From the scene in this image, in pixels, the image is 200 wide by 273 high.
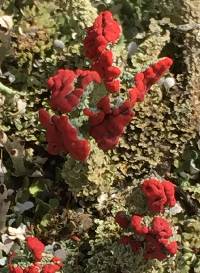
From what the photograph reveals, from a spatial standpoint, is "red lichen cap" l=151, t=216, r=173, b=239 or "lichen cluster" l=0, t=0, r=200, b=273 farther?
"lichen cluster" l=0, t=0, r=200, b=273

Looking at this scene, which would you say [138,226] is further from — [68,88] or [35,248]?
[68,88]

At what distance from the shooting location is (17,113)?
9.71 ft

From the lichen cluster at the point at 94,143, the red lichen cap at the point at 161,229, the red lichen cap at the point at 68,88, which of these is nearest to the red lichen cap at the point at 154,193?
the red lichen cap at the point at 161,229

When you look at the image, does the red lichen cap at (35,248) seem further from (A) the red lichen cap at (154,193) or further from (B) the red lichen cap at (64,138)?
(A) the red lichen cap at (154,193)

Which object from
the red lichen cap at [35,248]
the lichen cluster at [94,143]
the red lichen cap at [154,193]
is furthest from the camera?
the lichen cluster at [94,143]

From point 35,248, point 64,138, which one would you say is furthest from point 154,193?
point 35,248

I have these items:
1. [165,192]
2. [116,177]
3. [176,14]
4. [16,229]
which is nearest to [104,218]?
[116,177]

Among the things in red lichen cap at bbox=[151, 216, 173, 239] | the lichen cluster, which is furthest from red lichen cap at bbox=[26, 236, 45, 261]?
red lichen cap at bbox=[151, 216, 173, 239]

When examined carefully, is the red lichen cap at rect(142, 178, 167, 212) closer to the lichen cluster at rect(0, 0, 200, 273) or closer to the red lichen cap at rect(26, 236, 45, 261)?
the lichen cluster at rect(0, 0, 200, 273)

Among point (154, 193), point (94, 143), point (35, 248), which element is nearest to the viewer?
point (154, 193)

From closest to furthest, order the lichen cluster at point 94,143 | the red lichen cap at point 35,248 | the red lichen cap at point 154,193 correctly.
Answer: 1. the red lichen cap at point 154,193
2. the red lichen cap at point 35,248
3. the lichen cluster at point 94,143

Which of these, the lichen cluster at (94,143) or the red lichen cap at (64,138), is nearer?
the red lichen cap at (64,138)

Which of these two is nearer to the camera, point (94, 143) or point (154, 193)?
point (154, 193)

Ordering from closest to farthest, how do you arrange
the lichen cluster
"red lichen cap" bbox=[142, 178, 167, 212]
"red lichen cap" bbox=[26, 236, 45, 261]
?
1. "red lichen cap" bbox=[142, 178, 167, 212]
2. "red lichen cap" bbox=[26, 236, 45, 261]
3. the lichen cluster
